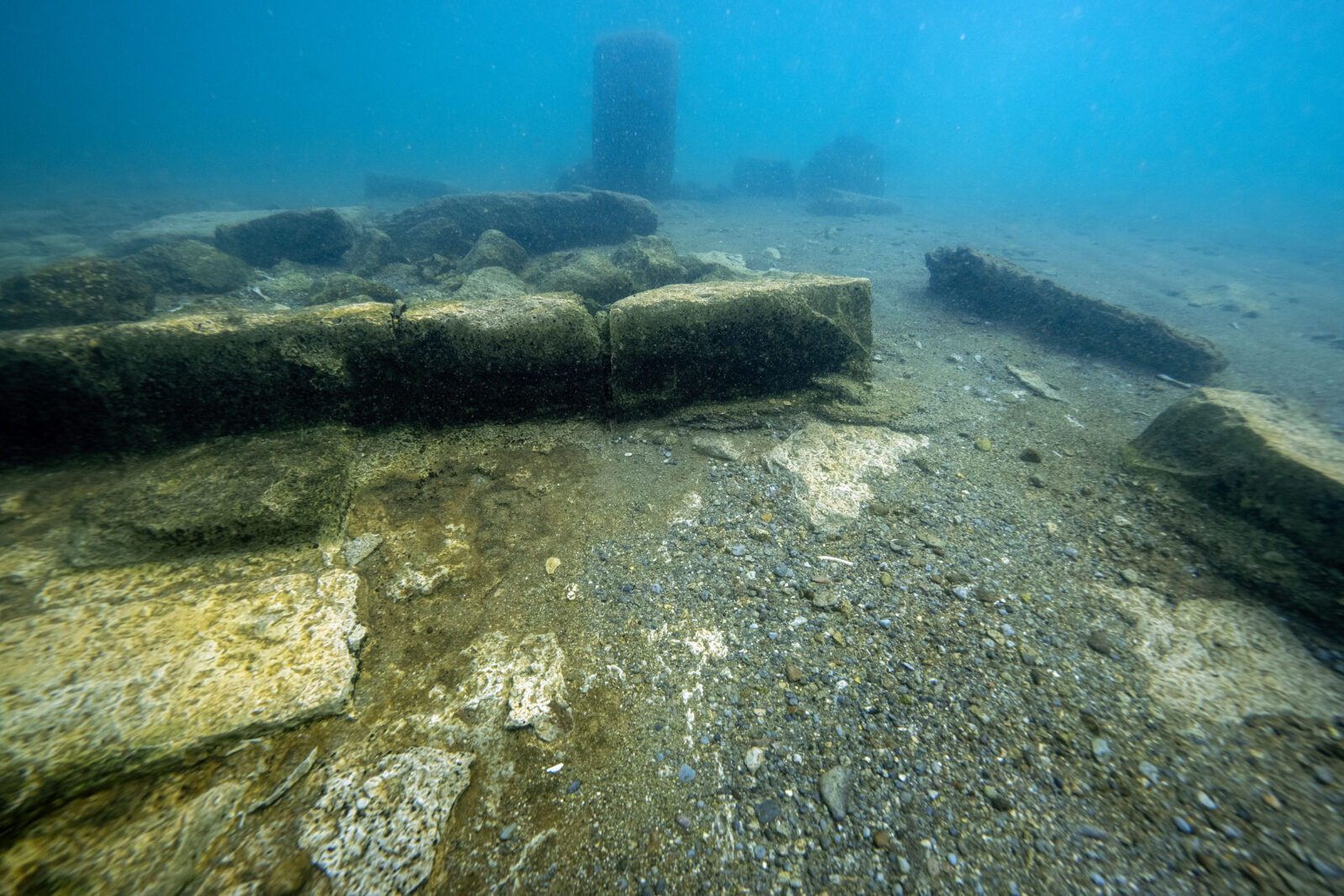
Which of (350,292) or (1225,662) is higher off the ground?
(350,292)

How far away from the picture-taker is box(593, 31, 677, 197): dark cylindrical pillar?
1727 centimetres

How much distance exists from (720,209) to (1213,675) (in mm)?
18213

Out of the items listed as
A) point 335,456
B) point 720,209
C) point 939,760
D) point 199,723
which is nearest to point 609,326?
point 335,456

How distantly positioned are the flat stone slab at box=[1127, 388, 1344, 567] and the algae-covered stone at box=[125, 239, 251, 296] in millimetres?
11125

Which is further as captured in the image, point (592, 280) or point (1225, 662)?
point (592, 280)

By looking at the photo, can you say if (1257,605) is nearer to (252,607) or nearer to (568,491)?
(568,491)

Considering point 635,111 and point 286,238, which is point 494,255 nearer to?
point 286,238

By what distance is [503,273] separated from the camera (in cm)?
638

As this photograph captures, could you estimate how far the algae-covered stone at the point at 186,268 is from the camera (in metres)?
6.77

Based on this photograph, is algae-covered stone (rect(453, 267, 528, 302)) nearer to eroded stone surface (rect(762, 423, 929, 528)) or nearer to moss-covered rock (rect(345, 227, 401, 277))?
moss-covered rock (rect(345, 227, 401, 277))

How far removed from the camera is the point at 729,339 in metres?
3.33

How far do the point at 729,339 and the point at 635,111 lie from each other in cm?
1865

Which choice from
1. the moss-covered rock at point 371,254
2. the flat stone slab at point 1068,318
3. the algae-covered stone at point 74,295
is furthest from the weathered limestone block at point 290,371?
the flat stone slab at point 1068,318

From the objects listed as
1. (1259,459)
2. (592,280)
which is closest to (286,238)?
(592,280)
